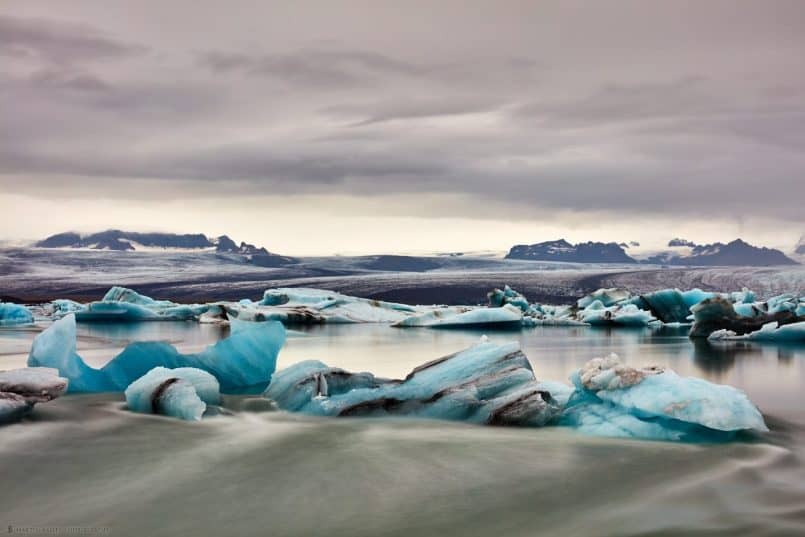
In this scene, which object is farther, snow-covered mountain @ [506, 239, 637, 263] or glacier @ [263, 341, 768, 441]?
snow-covered mountain @ [506, 239, 637, 263]

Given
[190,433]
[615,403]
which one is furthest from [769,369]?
[190,433]

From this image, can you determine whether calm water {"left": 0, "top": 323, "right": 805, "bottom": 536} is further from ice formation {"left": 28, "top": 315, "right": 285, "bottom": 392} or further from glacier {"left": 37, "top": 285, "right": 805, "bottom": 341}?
glacier {"left": 37, "top": 285, "right": 805, "bottom": 341}

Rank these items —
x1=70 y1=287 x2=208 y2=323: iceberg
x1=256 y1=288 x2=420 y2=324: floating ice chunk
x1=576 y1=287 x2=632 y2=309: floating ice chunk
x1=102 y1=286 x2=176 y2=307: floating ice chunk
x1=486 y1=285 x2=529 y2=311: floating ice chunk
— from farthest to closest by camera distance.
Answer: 1. x1=486 y1=285 x2=529 y2=311: floating ice chunk
2. x1=102 y1=286 x2=176 y2=307: floating ice chunk
3. x1=576 y1=287 x2=632 y2=309: floating ice chunk
4. x1=70 y1=287 x2=208 y2=323: iceberg
5. x1=256 y1=288 x2=420 y2=324: floating ice chunk

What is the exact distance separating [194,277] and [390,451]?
63196 mm

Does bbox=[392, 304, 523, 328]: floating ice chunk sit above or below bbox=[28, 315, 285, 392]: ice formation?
below

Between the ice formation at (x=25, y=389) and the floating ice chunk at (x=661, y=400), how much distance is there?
3.45 meters

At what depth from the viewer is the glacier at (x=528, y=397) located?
4.40 m

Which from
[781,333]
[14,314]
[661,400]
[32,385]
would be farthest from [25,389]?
[14,314]

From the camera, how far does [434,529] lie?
292cm

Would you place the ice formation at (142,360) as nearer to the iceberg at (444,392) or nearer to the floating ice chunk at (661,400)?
the iceberg at (444,392)

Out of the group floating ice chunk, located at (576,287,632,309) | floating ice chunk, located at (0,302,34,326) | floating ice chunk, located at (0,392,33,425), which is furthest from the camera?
floating ice chunk, located at (576,287,632,309)

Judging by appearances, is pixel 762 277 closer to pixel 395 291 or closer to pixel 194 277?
pixel 395 291

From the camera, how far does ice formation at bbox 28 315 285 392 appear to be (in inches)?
244

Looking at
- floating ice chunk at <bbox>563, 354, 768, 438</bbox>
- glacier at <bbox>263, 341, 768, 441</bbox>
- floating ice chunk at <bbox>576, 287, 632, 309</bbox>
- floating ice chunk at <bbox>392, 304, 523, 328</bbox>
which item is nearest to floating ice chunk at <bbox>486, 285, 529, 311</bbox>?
floating ice chunk at <bbox>576, 287, 632, 309</bbox>
